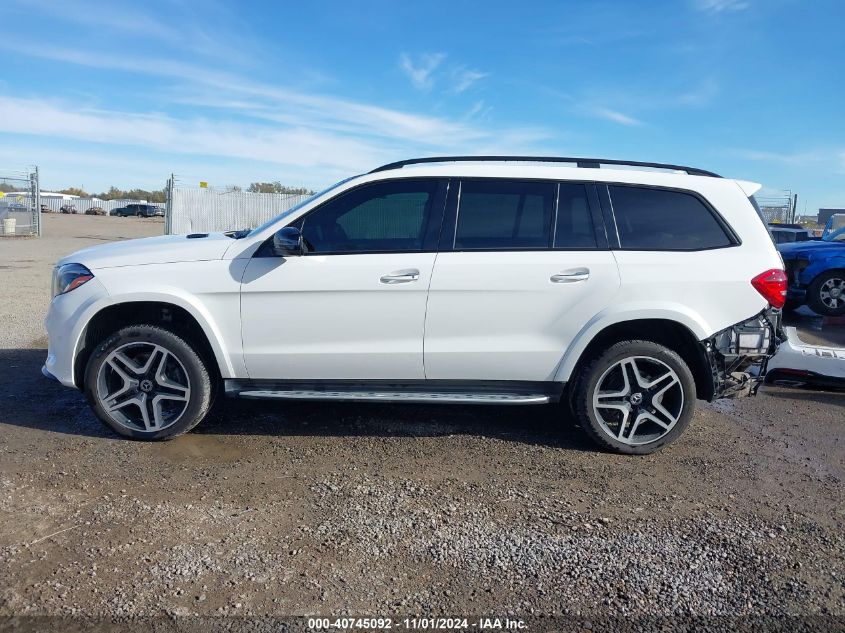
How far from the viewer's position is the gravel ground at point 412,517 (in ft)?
9.27

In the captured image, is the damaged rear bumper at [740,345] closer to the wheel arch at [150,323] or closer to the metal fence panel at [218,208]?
the wheel arch at [150,323]

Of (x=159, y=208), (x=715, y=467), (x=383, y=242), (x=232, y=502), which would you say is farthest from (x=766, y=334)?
(x=159, y=208)

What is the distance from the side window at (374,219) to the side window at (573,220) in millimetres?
868

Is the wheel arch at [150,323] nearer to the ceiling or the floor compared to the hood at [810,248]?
nearer to the floor

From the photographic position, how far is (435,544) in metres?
3.26

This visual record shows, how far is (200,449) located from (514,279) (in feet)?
7.79

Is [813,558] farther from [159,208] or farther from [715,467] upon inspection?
[159,208]

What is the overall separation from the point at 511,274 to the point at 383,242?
88cm

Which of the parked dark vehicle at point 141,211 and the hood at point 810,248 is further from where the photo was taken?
the parked dark vehicle at point 141,211

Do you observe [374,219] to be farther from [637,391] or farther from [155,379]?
[637,391]

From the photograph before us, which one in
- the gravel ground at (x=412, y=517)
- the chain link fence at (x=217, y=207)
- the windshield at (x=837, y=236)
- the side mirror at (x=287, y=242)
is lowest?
the gravel ground at (x=412, y=517)

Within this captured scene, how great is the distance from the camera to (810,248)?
10.6 meters

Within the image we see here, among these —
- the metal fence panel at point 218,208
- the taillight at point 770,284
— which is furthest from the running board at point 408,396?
the metal fence panel at point 218,208

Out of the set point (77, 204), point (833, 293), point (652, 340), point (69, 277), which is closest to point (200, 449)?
point (69, 277)
